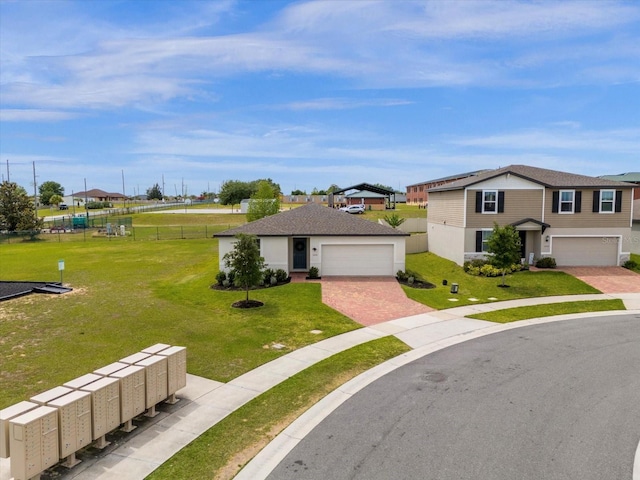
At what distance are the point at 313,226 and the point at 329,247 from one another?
71.3 inches

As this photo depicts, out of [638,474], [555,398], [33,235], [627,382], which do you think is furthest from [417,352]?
[33,235]

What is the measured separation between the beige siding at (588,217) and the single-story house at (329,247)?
425 inches

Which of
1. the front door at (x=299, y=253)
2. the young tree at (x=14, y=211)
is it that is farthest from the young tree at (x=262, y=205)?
the young tree at (x=14, y=211)

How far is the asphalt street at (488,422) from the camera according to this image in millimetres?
8180

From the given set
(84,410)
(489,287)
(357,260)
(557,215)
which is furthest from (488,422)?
(557,215)

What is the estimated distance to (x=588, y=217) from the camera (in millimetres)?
30531

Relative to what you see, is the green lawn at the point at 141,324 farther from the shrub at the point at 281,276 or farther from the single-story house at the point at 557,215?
the single-story house at the point at 557,215

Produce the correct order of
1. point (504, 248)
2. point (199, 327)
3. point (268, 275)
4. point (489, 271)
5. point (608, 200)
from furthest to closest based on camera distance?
point (608, 200) → point (489, 271) → point (268, 275) → point (504, 248) → point (199, 327)

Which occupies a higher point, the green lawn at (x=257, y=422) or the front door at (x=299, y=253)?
the front door at (x=299, y=253)

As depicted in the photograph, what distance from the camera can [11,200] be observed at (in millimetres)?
53062

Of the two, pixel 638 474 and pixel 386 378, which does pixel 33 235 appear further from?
pixel 638 474

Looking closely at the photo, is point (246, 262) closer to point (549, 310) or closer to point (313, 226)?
point (313, 226)

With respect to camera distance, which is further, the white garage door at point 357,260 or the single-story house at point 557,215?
the single-story house at point 557,215

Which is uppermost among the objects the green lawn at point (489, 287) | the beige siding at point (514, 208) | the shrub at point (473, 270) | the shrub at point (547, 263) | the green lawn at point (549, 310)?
the beige siding at point (514, 208)
